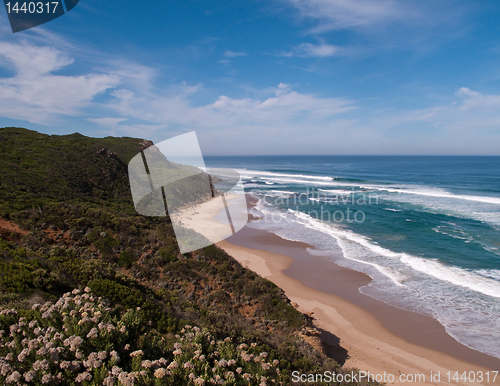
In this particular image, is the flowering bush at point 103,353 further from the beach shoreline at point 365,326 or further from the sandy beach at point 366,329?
the beach shoreline at point 365,326

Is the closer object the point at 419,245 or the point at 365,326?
the point at 365,326

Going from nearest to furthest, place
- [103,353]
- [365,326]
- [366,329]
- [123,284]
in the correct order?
[103,353]
[123,284]
[366,329]
[365,326]

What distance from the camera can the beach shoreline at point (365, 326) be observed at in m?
8.52

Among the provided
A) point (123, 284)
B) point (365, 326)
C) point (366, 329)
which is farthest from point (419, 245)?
point (123, 284)

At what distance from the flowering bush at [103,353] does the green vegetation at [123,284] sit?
0.9 inches

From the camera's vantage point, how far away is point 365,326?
1048 centimetres

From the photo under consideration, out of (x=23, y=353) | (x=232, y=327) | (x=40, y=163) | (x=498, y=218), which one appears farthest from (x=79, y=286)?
(x=498, y=218)

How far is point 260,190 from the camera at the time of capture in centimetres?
4812

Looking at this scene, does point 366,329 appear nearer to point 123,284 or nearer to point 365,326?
point 365,326

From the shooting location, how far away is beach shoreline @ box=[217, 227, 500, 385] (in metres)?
8.52

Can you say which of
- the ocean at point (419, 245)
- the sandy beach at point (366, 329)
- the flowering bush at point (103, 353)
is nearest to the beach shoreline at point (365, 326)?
the sandy beach at point (366, 329)

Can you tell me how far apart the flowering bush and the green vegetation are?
2 centimetres

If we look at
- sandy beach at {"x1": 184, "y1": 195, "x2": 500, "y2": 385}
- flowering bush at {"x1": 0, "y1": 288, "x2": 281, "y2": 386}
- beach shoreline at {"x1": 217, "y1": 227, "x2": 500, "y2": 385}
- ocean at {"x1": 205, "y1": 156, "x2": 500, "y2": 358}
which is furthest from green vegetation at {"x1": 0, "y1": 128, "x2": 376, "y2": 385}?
ocean at {"x1": 205, "y1": 156, "x2": 500, "y2": 358}

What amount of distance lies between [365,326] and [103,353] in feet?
33.4
